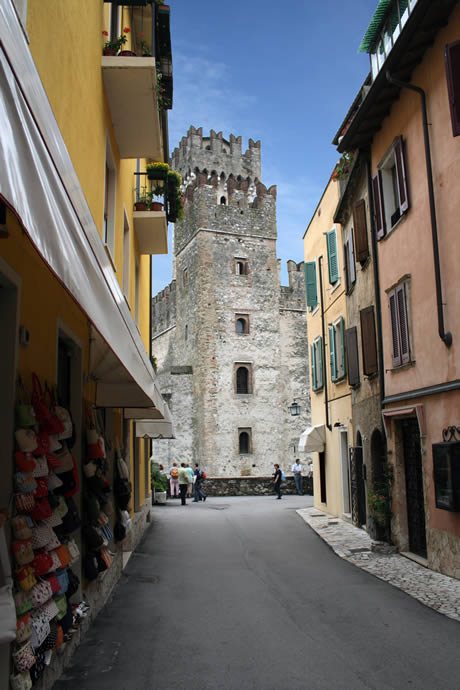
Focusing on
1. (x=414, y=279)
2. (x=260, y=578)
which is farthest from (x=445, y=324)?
(x=260, y=578)

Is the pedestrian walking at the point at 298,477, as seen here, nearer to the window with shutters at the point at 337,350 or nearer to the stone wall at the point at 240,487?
the stone wall at the point at 240,487

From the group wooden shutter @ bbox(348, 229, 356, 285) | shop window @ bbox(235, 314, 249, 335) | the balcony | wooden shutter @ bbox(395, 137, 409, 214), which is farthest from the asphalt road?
shop window @ bbox(235, 314, 249, 335)

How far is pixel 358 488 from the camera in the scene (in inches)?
560

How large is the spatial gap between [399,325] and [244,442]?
25.7 meters

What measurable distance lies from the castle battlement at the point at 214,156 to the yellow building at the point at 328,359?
3297 centimetres

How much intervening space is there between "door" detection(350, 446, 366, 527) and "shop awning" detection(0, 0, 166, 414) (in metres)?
11.9

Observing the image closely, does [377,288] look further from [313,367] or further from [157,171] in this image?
[313,367]

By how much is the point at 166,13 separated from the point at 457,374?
705 cm

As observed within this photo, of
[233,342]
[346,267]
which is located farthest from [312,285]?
[233,342]

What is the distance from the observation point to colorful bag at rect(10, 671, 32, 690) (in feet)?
11.1

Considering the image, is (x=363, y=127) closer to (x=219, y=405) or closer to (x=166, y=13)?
(x=166, y=13)

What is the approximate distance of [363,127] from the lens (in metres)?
11.5

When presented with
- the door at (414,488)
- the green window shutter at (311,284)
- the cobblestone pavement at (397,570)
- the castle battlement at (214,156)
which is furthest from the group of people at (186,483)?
the castle battlement at (214,156)

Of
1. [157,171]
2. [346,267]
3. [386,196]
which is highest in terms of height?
[157,171]
